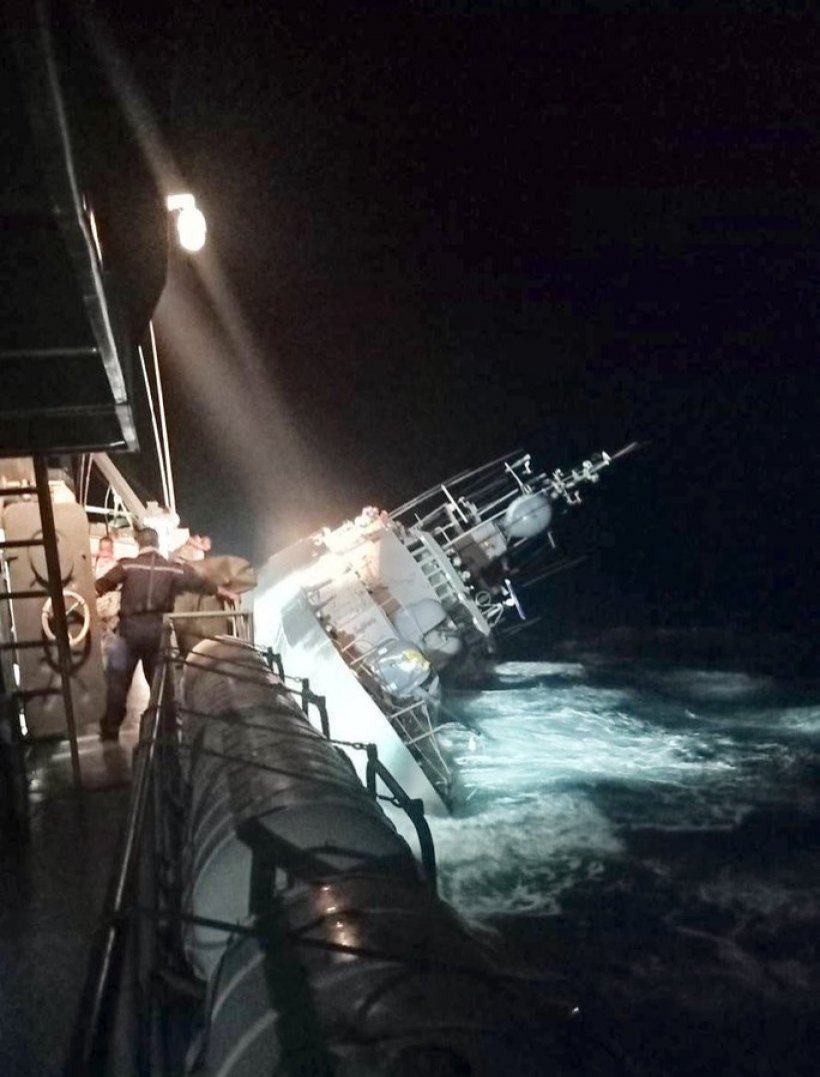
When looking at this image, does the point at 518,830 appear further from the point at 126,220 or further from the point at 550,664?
the point at 550,664

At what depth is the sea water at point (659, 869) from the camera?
7.74 m

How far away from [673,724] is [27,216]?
20.1m

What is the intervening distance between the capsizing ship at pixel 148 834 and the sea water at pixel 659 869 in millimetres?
3590

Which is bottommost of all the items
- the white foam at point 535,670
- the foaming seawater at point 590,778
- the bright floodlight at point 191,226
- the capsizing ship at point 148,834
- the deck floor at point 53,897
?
the white foam at point 535,670

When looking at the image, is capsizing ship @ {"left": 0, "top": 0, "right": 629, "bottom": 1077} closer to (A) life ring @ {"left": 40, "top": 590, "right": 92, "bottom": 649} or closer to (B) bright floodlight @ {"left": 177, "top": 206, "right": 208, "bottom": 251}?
(A) life ring @ {"left": 40, "top": 590, "right": 92, "bottom": 649}

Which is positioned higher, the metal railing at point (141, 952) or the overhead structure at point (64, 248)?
the overhead structure at point (64, 248)

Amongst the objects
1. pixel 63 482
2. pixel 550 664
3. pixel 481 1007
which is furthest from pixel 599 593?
pixel 481 1007

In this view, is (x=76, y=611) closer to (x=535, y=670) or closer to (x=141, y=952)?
(x=141, y=952)

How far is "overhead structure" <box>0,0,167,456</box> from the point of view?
6.50 feet

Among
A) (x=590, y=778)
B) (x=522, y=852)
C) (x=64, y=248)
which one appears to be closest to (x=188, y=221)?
(x=64, y=248)

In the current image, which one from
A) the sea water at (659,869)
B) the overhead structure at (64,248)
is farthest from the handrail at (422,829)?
the sea water at (659,869)

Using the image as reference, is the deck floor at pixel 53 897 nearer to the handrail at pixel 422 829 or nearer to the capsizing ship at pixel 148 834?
Result: the capsizing ship at pixel 148 834

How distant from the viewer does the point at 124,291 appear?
4.02 meters

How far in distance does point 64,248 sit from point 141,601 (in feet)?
15.7
